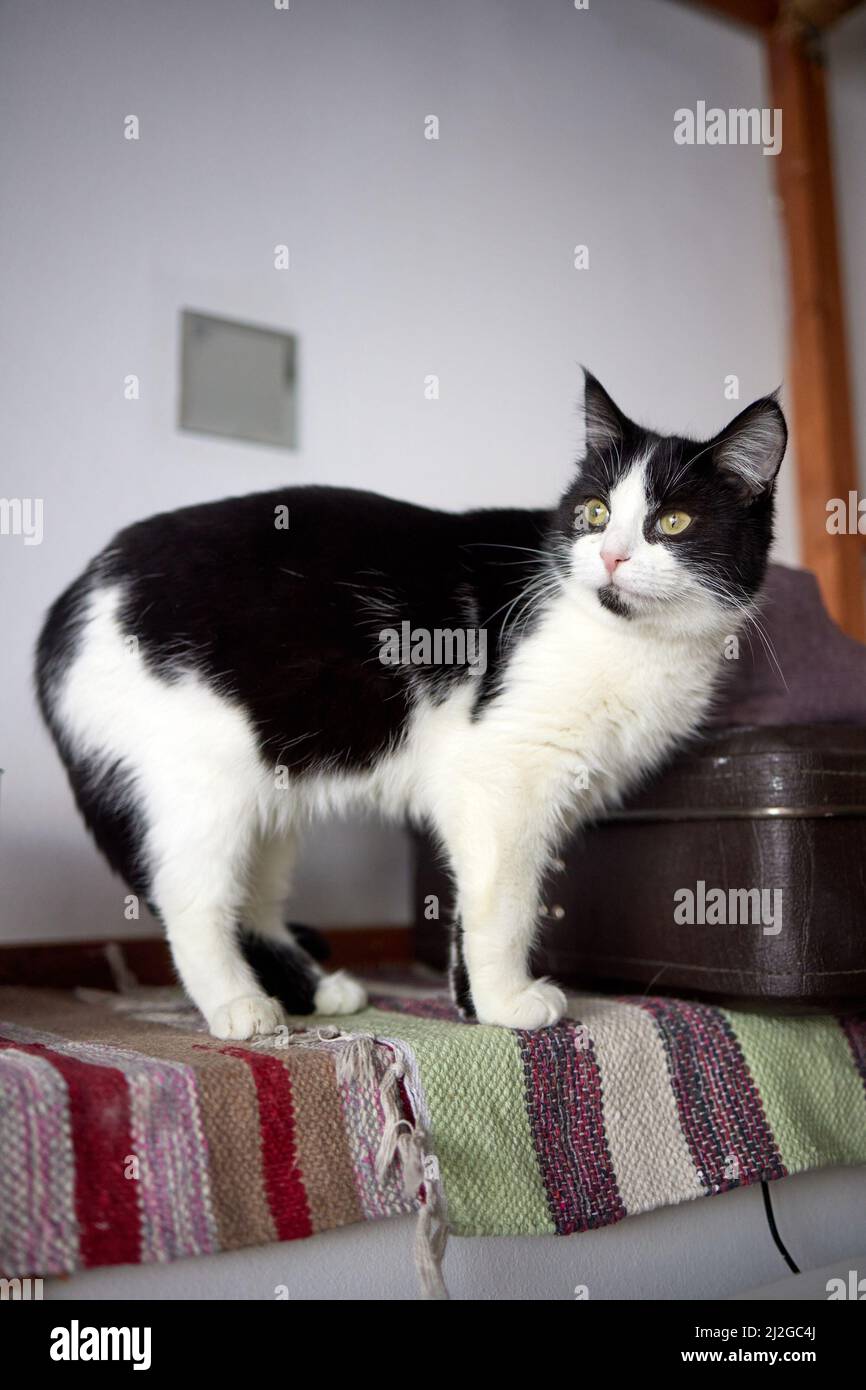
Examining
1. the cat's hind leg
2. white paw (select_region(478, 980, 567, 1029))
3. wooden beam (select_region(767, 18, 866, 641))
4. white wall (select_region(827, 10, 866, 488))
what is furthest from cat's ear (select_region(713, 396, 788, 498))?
white wall (select_region(827, 10, 866, 488))

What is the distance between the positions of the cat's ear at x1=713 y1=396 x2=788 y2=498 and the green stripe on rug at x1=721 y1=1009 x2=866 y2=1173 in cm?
70

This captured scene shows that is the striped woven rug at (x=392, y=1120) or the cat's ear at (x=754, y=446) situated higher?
the cat's ear at (x=754, y=446)

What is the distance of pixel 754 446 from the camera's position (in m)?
1.31

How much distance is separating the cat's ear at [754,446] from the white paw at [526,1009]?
68 cm

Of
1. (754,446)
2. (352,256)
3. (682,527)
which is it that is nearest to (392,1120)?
(682,527)

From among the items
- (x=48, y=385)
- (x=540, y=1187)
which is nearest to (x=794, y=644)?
(x=540, y=1187)

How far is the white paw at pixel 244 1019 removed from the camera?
4.06 ft

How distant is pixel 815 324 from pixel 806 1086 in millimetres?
2149

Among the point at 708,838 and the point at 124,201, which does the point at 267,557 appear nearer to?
the point at 708,838

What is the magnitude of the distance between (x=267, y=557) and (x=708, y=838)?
27.4 inches

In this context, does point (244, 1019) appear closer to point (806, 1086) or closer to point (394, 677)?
point (394, 677)
